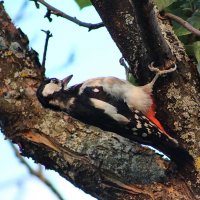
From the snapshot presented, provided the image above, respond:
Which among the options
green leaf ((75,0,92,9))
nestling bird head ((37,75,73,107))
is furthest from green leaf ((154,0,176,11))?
nestling bird head ((37,75,73,107))

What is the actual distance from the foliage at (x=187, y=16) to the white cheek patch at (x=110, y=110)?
51 centimetres

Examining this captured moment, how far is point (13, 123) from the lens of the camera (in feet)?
7.77

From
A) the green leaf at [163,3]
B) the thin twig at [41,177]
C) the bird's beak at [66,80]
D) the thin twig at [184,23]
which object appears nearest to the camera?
the thin twig at [184,23]

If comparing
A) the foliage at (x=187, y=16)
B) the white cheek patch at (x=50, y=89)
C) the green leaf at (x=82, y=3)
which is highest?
the green leaf at (x=82, y=3)

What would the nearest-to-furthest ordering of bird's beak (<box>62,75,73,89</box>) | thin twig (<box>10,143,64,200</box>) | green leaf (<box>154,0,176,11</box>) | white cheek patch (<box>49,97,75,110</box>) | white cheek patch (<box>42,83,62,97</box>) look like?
Result: green leaf (<box>154,0,176,11</box>)
thin twig (<box>10,143,64,200</box>)
white cheek patch (<box>42,83,62,97</box>)
white cheek patch (<box>49,97,75,110</box>)
bird's beak (<box>62,75,73,89</box>)

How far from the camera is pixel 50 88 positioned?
2.77 m

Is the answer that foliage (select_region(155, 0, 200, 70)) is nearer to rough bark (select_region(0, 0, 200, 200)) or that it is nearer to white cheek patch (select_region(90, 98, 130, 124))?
rough bark (select_region(0, 0, 200, 200))

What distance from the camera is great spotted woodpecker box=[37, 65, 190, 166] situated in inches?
91.9

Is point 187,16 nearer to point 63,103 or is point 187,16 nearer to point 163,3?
point 163,3

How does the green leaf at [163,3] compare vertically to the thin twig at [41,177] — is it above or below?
above

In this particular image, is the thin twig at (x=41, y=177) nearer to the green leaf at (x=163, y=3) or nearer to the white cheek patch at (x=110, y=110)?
the white cheek patch at (x=110, y=110)

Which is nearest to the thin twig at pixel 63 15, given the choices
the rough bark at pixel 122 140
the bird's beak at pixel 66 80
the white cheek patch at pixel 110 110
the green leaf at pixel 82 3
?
the green leaf at pixel 82 3

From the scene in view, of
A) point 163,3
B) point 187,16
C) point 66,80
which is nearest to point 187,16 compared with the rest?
point 187,16

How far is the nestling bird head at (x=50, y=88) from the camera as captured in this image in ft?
8.08
